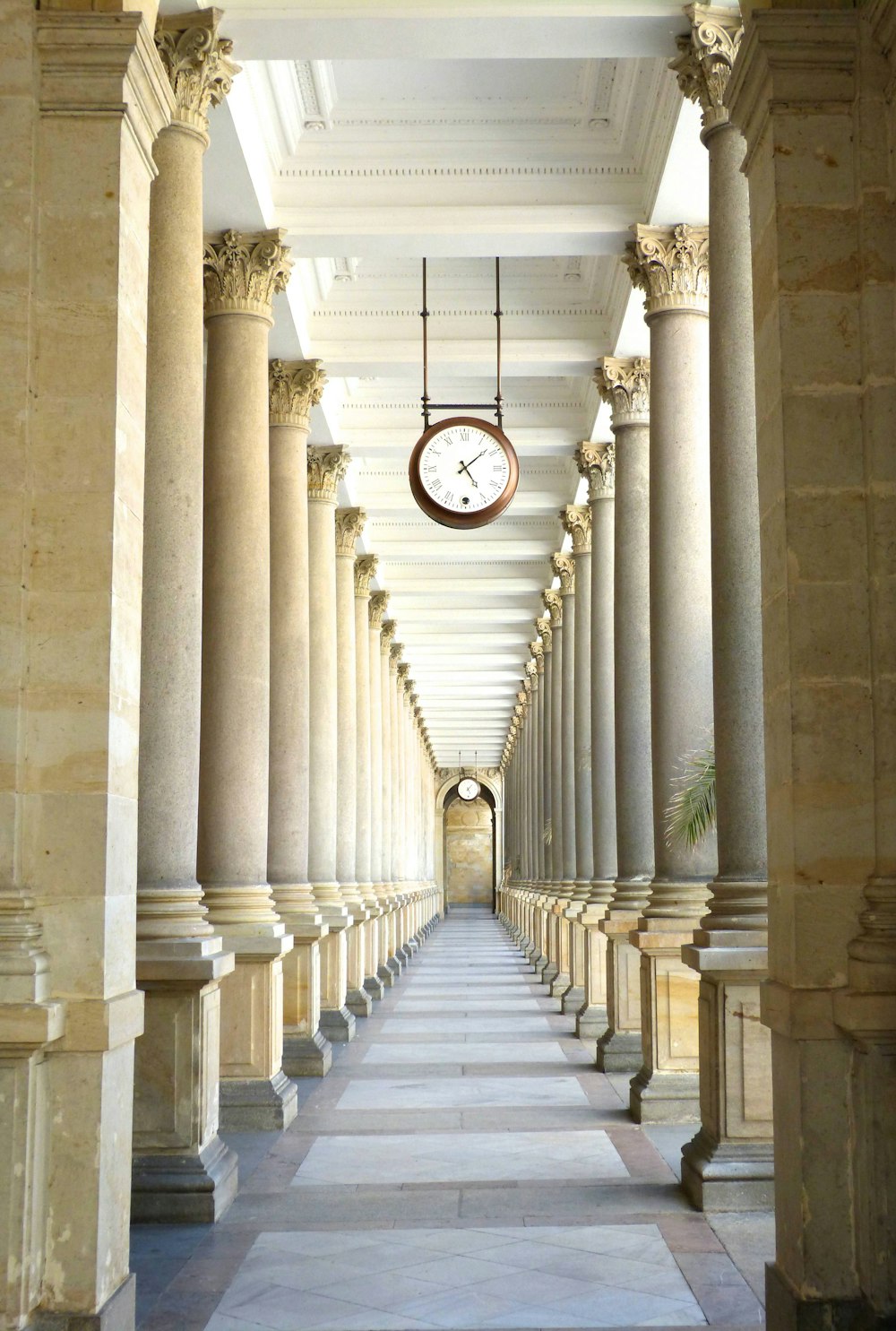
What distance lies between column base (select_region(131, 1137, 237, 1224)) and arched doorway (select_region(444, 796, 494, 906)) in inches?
2709

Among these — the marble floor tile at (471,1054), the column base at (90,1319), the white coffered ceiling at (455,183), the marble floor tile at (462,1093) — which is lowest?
the marble floor tile at (471,1054)

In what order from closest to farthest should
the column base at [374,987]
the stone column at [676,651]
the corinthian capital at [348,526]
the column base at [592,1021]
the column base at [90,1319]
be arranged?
the column base at [90,1319]
the stone column at [676,651]
the column base at [592,1021]
the column base at [374,987]
the corinthian capital at [348,526]

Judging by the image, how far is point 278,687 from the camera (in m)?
14.2

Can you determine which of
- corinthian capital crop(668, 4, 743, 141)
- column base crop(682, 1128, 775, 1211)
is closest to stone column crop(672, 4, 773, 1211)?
column base crop(682, 1128, 775, 1211)

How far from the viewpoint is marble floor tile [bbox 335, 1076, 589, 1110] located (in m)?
11.9

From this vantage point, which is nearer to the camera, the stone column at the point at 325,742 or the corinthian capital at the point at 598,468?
the stone column at the point at 325,742

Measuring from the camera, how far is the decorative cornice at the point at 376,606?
28109 mm

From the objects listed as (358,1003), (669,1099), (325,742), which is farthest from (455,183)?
A: (358,1003)

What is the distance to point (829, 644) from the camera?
5.63 meters

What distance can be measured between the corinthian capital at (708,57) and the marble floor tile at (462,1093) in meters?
7.57

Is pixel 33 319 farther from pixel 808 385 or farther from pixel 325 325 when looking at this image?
pixel 325 325

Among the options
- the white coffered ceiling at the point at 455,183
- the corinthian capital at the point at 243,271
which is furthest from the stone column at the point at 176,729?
the corinthian capital at the point at 243,271

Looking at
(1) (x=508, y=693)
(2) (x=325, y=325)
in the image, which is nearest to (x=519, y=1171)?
(2) (x=325, y=325)

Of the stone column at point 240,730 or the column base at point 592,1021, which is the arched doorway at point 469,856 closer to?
the column base at point 592,1021
